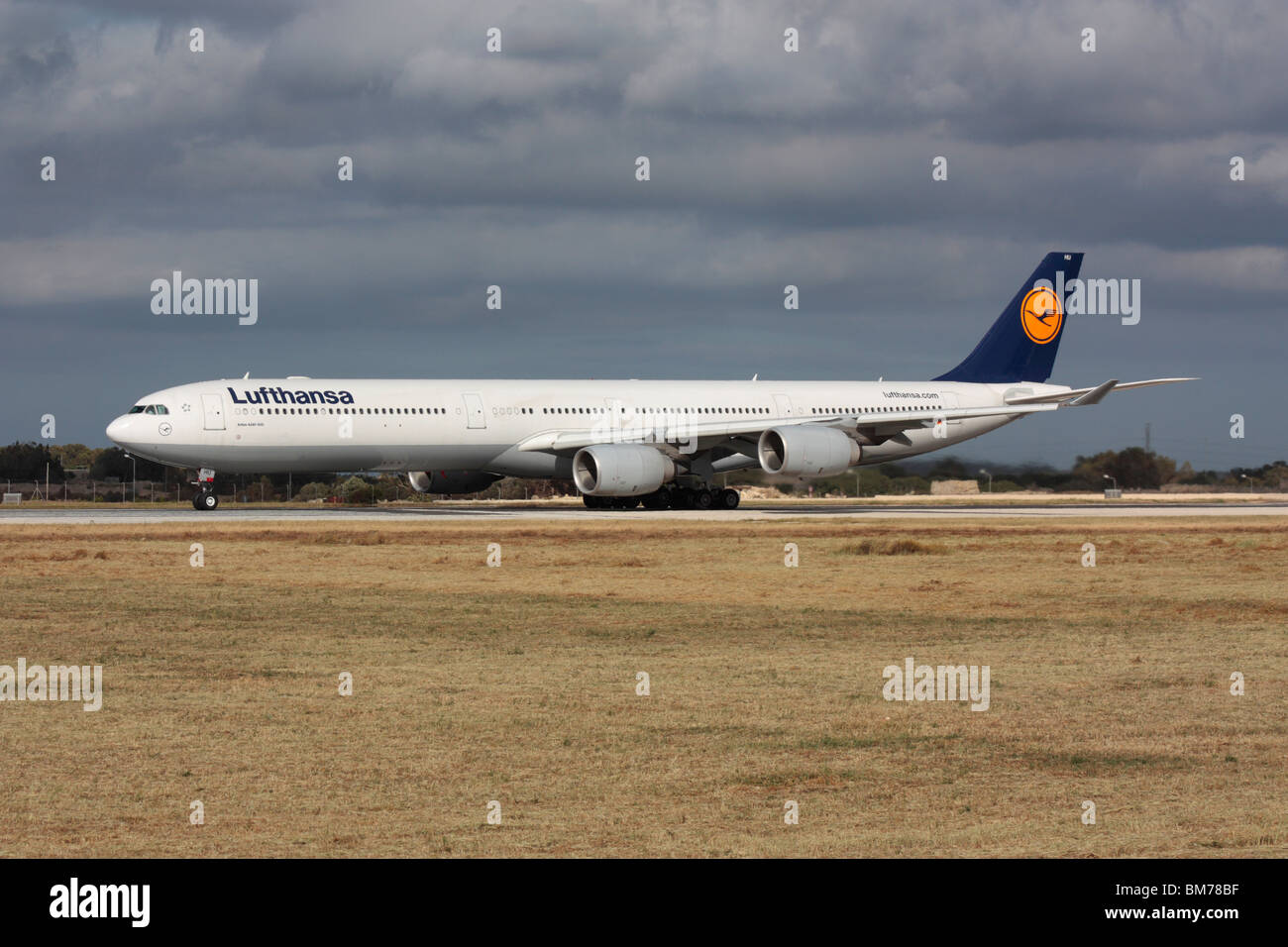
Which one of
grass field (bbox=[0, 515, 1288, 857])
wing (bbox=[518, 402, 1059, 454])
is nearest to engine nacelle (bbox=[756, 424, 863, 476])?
wing (bbox=[518, 402, 1059, 454])

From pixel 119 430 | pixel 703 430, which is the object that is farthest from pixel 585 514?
pixel 119 430

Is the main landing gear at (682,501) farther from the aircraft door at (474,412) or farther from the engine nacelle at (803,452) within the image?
the aircraft door at (474,412)

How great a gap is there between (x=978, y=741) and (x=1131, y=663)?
6.00 metres

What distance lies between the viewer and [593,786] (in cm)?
1259

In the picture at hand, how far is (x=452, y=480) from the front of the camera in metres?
59.1

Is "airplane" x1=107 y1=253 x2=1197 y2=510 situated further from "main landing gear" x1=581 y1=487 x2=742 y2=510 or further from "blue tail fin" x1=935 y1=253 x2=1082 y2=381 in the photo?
"blue tail fin" x1=935 y1=253 x2=1082 y2=381

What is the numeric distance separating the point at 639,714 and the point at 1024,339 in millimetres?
56131

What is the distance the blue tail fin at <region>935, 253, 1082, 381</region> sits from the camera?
68250 mm

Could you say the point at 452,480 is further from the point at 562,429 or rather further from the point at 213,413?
the point at 213,413

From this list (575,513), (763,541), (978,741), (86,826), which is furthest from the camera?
(575,513)

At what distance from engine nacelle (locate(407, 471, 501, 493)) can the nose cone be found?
1185cm

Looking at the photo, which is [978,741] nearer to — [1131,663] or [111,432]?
[1131,663]

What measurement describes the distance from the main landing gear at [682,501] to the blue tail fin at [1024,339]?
15130mm
